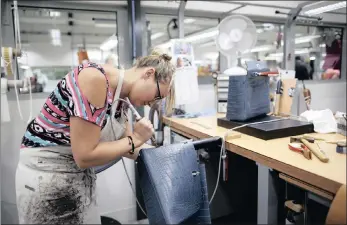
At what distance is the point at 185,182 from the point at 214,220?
1.13 meters

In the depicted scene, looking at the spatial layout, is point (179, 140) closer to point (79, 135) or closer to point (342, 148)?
point (79, 135)

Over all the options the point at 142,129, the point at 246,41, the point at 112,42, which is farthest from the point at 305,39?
the point at 142,129

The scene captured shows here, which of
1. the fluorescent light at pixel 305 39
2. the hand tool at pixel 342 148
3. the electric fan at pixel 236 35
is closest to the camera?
the hand tool at pixel 342 148

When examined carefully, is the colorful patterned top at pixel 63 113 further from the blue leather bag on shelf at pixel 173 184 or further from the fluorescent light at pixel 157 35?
the fluorescent light at pixel 157 35

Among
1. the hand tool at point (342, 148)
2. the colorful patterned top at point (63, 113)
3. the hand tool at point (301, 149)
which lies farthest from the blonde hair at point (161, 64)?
the hand tool at point (342, 148)

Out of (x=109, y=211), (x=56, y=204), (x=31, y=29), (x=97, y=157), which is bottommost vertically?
(x=109, y=211)

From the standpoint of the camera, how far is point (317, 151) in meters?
0.99

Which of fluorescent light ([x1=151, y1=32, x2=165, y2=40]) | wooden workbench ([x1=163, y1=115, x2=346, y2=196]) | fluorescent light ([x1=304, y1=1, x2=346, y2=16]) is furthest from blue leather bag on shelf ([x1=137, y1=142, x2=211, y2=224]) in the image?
fluorescent light ([x1=151, y1=32, x2=165, y2=40])

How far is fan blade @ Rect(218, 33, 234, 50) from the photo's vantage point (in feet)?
7.70

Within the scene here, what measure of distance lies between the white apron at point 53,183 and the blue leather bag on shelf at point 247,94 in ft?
2.10

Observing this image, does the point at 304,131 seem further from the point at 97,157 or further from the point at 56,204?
the point at 56,204

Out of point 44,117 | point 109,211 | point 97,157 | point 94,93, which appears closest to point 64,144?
point 44,117

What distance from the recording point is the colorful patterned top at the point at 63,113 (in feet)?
3.40

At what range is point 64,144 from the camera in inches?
50.1
